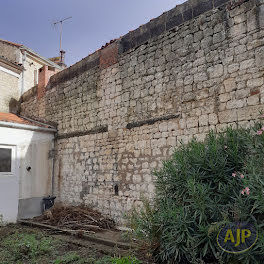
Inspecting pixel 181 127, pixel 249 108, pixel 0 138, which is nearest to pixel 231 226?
pixel 249 108


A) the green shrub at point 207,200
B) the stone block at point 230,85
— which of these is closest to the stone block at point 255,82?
the stone block at point 230,85

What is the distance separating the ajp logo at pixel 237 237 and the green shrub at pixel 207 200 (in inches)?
2.9

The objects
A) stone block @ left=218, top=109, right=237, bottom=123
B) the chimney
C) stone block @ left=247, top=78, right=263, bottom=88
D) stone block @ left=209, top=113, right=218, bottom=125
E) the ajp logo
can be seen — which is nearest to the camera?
the ajp logo

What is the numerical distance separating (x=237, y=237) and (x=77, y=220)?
471 centimetres

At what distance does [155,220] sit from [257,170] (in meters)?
1.72

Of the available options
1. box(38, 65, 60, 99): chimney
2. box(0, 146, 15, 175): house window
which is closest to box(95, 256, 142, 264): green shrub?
box(0, 146, 15, 175): house window

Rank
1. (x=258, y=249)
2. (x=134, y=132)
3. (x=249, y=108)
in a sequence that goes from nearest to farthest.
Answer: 1. (x=258, y=249)
2. (x=249, y=108)
3. (x=134, y=132)

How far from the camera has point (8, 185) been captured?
8.01 metres

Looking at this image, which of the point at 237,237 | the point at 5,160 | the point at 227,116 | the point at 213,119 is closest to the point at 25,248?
the point at 237,237

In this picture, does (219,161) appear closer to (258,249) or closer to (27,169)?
(258,249)

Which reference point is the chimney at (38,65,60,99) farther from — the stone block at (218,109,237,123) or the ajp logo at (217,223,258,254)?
the ajp logo at (217,223,258,254)

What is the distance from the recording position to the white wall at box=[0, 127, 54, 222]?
7.93m

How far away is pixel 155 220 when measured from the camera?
14.1 ft

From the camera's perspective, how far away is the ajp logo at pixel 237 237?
3219mm
